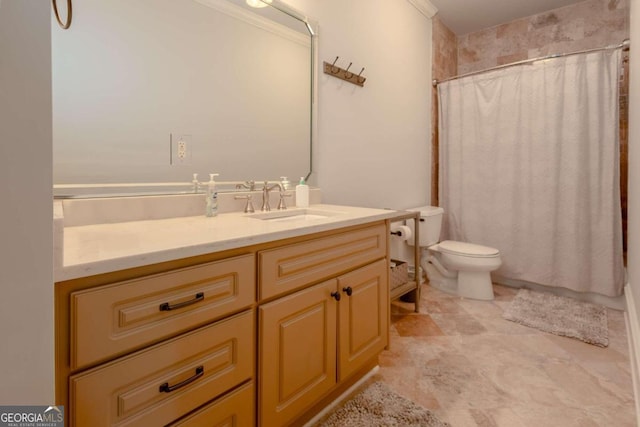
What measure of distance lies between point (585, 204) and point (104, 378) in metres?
3.12

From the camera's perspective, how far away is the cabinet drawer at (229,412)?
2.84ft

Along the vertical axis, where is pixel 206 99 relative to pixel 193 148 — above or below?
above

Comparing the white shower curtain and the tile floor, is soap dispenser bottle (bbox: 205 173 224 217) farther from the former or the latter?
the white shower curtain

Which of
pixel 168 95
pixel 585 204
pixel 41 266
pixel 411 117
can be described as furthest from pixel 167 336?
pixel 585 204

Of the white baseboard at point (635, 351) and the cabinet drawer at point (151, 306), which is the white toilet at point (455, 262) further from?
the cabinet drawer at point (151, 306)

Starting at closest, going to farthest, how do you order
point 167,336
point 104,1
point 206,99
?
point 167,336
point 104,1
point 206,99

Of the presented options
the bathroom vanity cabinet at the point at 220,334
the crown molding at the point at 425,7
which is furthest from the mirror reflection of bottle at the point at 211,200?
the crown molding at the point at 425,7

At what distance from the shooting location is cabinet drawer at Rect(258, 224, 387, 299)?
1043 millimetres

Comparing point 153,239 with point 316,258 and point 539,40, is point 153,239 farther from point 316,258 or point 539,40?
point 539,40

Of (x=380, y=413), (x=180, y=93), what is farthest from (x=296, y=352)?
(x=180, y=93)

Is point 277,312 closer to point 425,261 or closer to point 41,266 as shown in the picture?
point 41,266

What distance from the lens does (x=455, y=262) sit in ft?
8.50

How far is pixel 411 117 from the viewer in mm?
2895

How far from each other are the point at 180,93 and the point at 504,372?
2057 millimetres
